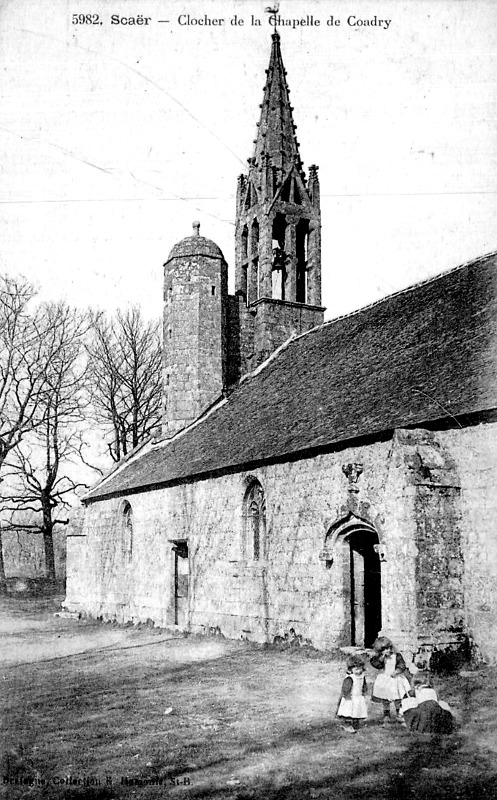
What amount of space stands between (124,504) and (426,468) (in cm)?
1326

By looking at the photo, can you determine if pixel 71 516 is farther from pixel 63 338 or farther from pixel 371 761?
pixel 371 761

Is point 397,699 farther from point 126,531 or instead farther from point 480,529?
point 126,531

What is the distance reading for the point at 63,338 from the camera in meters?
34.6

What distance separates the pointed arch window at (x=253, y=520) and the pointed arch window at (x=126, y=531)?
22.7 feet

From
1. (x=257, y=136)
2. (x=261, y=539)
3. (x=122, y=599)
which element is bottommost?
(x=122, y=599)

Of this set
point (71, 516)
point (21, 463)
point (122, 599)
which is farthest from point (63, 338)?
point (122, 599)

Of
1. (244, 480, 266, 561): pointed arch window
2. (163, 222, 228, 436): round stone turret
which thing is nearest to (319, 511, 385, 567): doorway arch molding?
(244, 480, 266, 561): pointed arch window

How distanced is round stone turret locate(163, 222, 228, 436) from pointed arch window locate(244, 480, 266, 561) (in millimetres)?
7326

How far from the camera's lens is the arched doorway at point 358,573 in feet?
45.3

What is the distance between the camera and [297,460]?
1521 cm

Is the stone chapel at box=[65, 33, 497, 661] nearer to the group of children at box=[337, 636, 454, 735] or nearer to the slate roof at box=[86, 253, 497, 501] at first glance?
the slate roof at box=[86, 253, 497, 501]

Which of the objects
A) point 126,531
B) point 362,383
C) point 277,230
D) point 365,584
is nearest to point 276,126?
point 277,230

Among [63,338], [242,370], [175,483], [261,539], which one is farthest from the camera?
[63,338]

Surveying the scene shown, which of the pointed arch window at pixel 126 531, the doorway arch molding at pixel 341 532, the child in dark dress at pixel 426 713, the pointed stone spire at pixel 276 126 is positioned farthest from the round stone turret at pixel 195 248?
the child in dark dress at pixel 426 713
